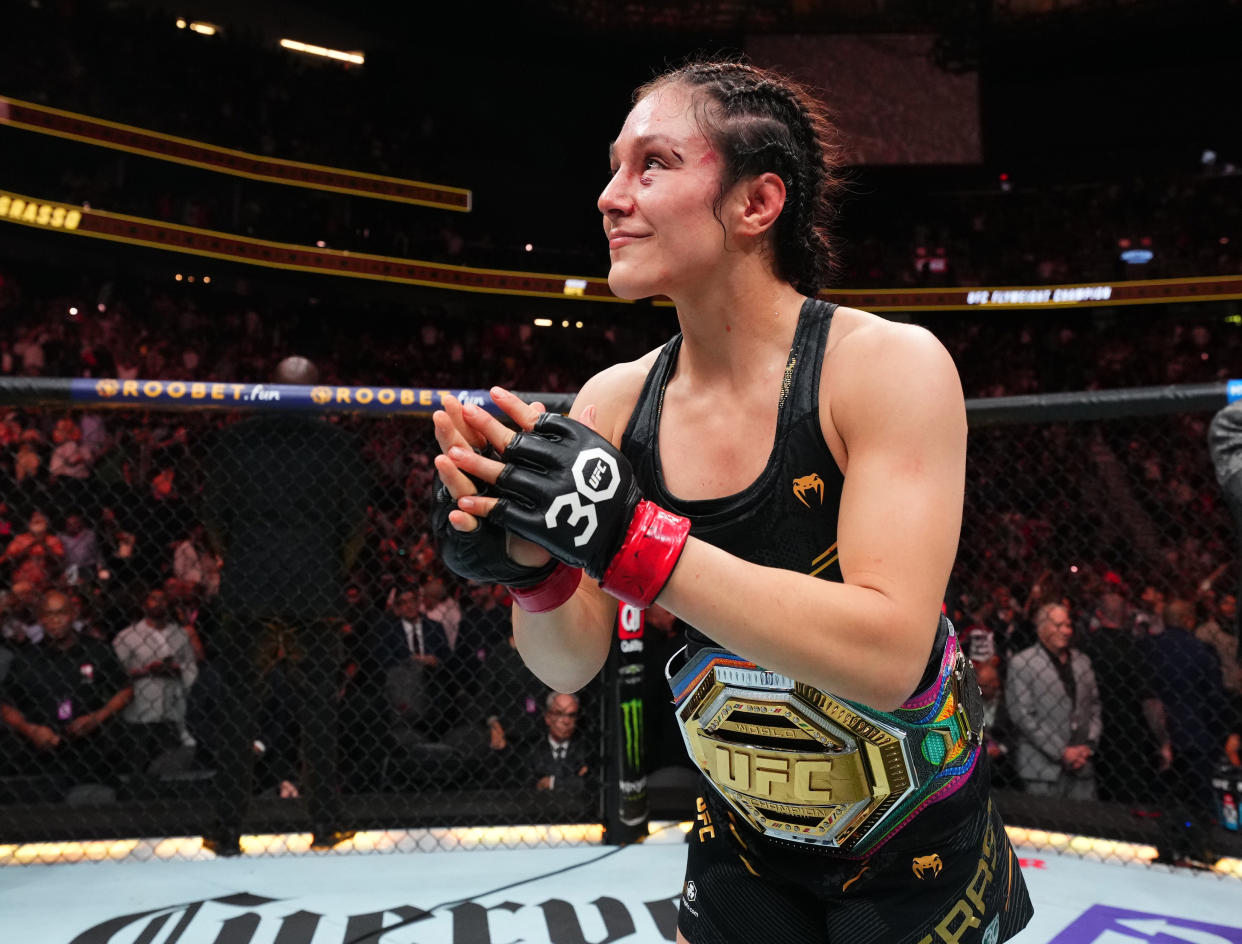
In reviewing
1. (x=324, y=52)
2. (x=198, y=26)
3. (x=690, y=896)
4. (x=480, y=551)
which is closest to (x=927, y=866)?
(x=690, y=896)

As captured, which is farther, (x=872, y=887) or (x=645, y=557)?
(x=872, y=887)

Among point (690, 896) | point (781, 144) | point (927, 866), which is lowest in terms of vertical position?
point (690, 896)

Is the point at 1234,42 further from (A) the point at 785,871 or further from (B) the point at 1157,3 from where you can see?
(A) the point at 785,871

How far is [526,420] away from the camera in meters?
1.00

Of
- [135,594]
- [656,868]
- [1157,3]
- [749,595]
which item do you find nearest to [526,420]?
[749,595]

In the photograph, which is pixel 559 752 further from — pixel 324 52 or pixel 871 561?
pixel 324 52

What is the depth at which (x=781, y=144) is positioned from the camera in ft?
4.19

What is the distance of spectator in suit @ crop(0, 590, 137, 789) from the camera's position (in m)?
3.55

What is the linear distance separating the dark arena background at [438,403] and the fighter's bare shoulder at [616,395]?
132 cm

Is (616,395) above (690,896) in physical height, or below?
above

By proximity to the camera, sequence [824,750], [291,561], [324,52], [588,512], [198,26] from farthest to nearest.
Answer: [324,52] → [198,26] → [291,561] → [824,750] → [588,512]

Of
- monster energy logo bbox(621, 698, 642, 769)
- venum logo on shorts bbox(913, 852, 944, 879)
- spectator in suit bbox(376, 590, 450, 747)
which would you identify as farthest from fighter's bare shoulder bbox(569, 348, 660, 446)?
spectator in suit bbox(376, 590, 450, 747)

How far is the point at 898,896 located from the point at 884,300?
1160 centimetres

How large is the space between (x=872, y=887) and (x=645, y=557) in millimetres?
569
